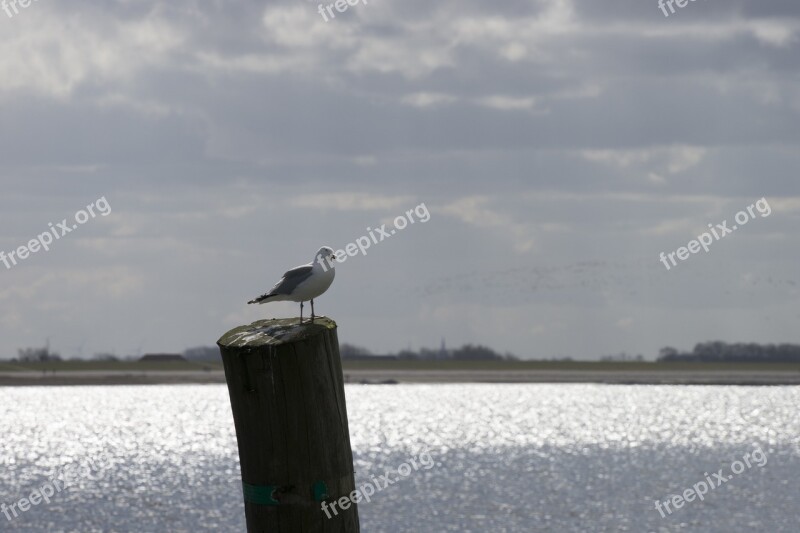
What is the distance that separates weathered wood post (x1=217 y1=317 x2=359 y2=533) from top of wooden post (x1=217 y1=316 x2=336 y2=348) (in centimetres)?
9

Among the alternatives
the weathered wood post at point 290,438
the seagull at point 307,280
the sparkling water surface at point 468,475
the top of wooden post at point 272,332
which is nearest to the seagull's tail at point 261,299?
the seagull at point 307,280

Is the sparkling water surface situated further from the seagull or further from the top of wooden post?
the top of wooden post

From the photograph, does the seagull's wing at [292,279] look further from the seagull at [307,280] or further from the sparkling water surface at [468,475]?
the sparkling water surface at [468,475]

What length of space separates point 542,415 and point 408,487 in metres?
122

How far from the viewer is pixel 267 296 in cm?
947

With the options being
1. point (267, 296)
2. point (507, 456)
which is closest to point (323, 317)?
point (267, 296)

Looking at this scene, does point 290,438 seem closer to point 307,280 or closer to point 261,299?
point 307,280

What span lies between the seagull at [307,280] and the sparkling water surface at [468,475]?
139ft

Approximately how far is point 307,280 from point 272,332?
2.28 meters

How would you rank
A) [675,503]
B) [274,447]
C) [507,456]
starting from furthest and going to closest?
[507,456] < [675,503] < [274,447]

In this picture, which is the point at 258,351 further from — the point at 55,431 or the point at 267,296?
the point at 55,431

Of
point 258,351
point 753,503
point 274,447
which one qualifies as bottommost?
point 753,503

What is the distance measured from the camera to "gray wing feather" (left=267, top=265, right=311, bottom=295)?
9.05 meters

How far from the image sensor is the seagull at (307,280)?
9.01 meters
